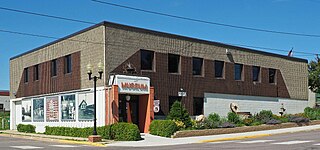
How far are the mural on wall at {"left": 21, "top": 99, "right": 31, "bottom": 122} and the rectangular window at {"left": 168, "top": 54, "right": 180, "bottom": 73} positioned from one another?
12606 millimetres

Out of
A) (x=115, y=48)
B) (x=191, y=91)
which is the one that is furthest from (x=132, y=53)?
(x=191, y=91)

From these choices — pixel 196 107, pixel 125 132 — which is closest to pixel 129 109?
pixel 125 132

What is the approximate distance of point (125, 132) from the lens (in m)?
26.5

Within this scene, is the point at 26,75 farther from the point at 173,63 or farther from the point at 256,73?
the point at 256,73

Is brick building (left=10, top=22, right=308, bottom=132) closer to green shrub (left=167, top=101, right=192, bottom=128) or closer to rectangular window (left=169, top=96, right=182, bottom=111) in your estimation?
rectangular window (left=169, top=96, right=182, bottom=111)

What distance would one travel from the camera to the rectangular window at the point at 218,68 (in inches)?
1426

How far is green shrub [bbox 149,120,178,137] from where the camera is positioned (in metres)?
28.0

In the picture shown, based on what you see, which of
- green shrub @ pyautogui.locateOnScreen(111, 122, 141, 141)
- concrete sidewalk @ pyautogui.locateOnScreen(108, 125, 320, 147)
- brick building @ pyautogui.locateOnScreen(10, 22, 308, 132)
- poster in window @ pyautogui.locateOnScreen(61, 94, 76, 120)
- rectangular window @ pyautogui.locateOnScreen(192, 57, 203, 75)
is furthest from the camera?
rectangular window @ pyautogui.locateOnScreen(192, 57, 203, 75)

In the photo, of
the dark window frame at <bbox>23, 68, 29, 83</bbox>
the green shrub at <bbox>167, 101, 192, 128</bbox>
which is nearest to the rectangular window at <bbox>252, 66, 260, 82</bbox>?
the green shrub at <bbox>167, 101, 192, 128</bbox>

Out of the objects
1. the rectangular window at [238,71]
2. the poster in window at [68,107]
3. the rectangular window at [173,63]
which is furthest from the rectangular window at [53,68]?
the rectangular window at [238,71]

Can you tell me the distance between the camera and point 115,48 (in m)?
29.5

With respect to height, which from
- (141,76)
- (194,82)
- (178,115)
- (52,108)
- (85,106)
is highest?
(141,76)

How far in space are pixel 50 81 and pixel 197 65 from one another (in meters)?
11.0

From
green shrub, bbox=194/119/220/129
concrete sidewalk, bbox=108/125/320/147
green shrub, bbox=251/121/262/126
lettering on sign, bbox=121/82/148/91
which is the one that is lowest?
concrete sidewalk, bbox=108/125/320/147
